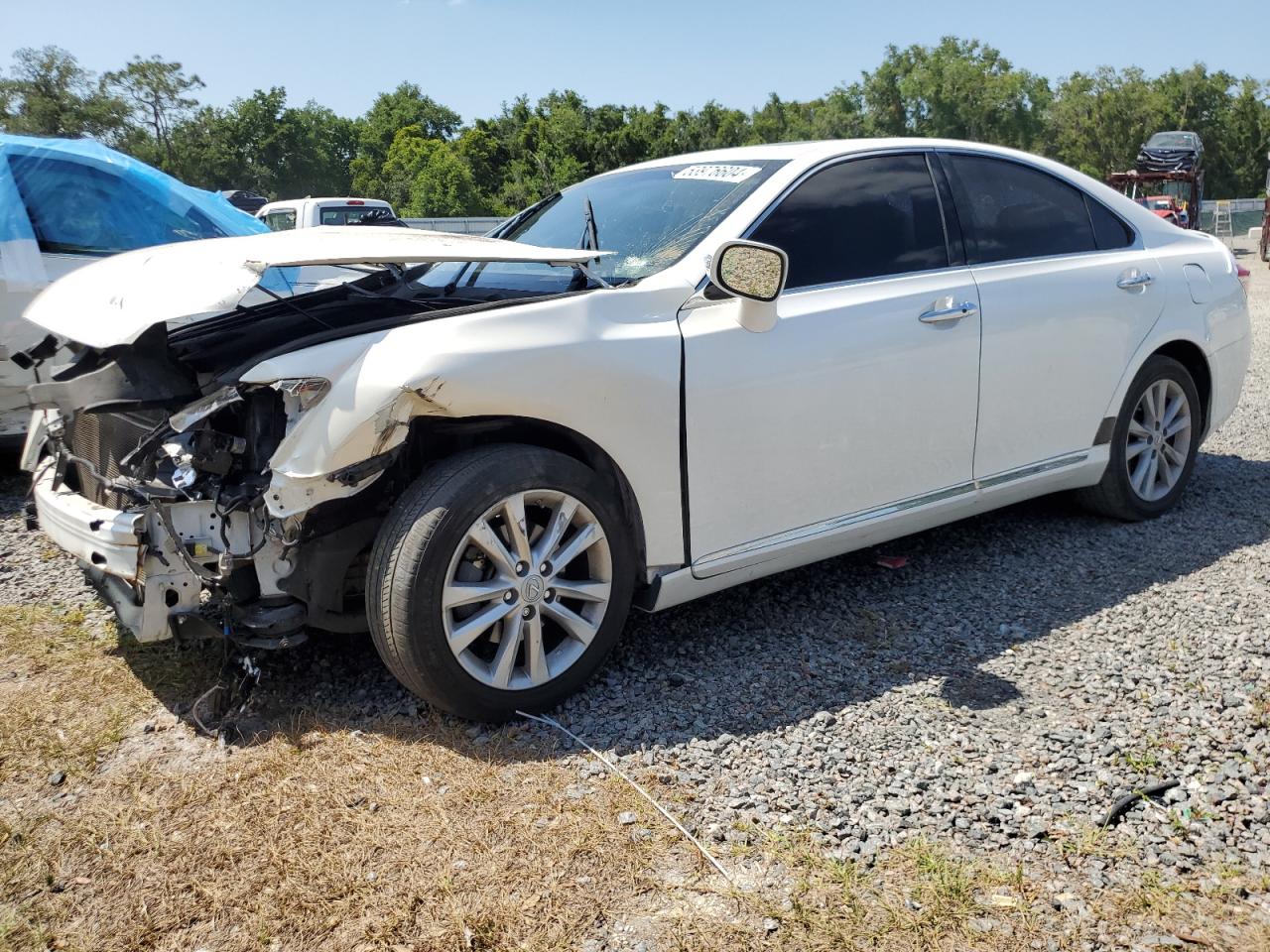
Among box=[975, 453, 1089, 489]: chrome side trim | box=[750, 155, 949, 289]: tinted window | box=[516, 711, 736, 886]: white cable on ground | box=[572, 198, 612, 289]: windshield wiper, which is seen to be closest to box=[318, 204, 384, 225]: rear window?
box=[572, 198, 612, 289]: windshield wiper

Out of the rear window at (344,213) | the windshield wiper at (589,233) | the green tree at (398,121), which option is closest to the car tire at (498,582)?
the windshield wiper at (589,233)

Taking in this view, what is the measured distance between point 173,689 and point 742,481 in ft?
6.50

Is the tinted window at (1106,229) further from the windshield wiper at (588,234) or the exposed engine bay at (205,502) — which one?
the exposed engine bay at (205,502)

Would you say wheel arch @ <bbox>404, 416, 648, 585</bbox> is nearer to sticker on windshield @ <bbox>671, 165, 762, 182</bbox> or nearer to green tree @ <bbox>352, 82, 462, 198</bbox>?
sticker on windshield @ <bbox>671, 165, 762, 182</bbox>

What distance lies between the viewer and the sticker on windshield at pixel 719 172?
12.2 ft

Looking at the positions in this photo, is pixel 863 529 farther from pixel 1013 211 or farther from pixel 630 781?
pixel 1013 211

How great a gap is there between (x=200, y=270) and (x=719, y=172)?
1867mm

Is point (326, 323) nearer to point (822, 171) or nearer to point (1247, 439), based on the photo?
point (822, 171)

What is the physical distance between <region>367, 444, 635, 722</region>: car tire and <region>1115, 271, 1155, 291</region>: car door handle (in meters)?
2.63

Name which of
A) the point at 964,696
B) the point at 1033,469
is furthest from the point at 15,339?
the point at 1033,469

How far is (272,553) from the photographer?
9.53 ft

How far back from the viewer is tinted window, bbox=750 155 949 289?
357cm

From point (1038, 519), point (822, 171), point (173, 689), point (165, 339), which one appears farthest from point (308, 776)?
point (1038, 519)

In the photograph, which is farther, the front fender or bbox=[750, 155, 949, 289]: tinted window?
bbox=[750, 155, 949, 289]: tinted window
